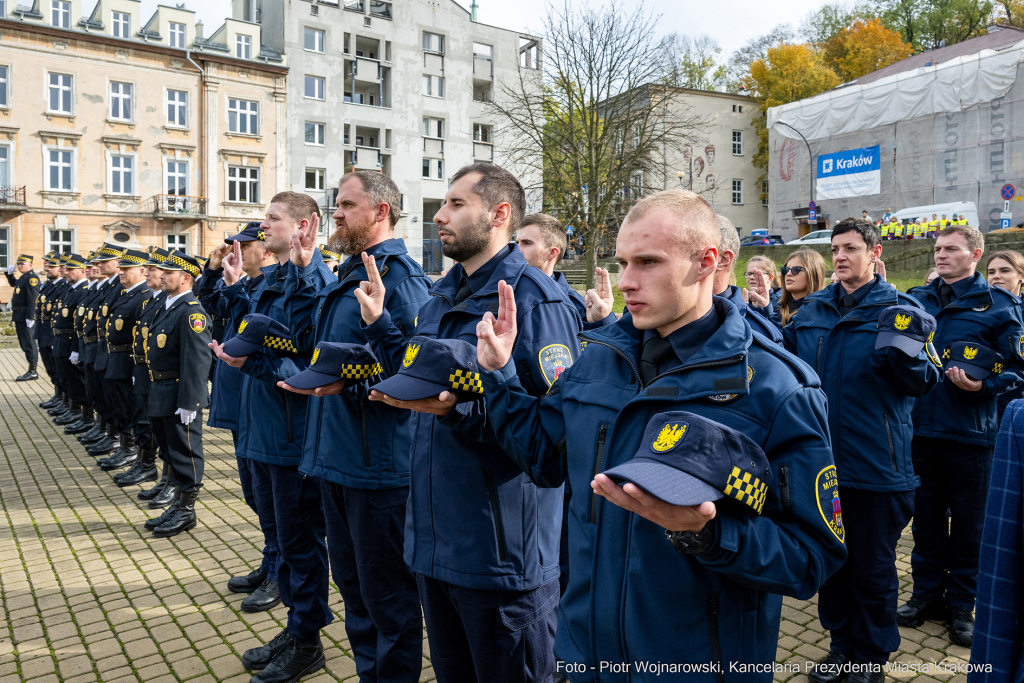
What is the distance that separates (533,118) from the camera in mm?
28359

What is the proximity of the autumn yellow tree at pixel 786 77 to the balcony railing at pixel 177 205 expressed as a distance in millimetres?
38445

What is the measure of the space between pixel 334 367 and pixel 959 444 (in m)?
4.10

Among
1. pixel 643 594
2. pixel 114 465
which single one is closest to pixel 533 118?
pixel 114 465

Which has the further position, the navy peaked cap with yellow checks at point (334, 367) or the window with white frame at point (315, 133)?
the window with white frame at point (315, 133)

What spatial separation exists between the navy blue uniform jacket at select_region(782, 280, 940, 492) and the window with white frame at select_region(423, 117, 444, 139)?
41.5m

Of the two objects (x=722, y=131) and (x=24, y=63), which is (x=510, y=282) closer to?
(x=24, y=63)

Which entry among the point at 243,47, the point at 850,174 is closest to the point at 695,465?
the point at 243,47

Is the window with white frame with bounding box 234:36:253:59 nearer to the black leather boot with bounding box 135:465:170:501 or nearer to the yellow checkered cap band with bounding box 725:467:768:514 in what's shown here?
the black leather boot with bounding box 135:465:170:501

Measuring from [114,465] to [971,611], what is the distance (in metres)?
8.94

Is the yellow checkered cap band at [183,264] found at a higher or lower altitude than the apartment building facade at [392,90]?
lower

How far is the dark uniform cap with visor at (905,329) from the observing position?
152 inches

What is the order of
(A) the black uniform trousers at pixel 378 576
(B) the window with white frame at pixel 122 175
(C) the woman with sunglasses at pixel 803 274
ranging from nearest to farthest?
(A) the black uniform trousers at pixel 378 576 < (C) the woman with sunglasses at pixel 803 274 < (B) the window with white frame at pixel 122 175

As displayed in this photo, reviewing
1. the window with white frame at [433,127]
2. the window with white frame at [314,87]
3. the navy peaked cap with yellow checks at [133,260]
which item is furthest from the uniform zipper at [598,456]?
the window with white frame at [433,127]

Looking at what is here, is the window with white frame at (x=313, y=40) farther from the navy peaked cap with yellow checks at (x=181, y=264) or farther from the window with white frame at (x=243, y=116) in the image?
the navy peaked cap with yellow checks at (x=181, y=264)
